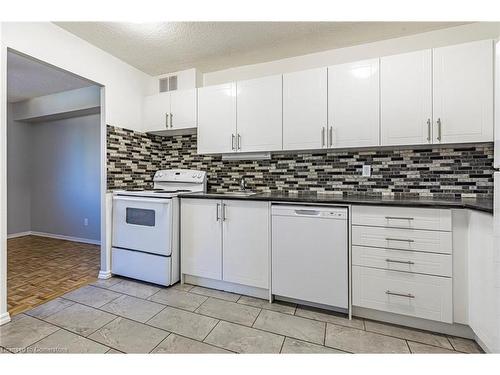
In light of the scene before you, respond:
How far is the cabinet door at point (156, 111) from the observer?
114 inches

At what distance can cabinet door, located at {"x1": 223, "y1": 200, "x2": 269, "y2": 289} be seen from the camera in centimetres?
209

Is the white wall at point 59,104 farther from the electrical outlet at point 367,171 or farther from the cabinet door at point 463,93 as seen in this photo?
the cabinet door at point 463,93

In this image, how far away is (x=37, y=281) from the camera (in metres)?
2.48

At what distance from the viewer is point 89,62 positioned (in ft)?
7.93

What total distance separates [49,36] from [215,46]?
4.57 ft

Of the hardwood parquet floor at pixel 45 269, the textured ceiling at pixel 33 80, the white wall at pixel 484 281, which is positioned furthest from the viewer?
the textured ceiling at pixel 33 80

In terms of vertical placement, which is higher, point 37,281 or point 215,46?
point 215,46

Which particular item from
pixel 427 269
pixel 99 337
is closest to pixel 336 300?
pixel 427 269

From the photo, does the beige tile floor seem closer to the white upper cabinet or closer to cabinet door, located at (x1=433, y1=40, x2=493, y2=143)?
cabinet door, located at (x1=433, y1=40, x2=493, y2=143)

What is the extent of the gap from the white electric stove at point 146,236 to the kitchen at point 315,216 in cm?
1

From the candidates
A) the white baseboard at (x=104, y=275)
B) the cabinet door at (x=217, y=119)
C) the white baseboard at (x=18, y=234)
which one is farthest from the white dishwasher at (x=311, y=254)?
the white baseboard at (x=18, y=234)

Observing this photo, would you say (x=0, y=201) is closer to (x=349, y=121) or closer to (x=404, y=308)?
(x=349, y=121)

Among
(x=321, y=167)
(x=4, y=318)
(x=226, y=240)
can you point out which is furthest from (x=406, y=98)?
(x=4, y=318)

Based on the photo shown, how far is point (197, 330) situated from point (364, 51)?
2788 mm
